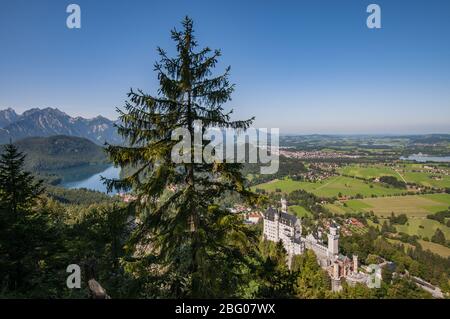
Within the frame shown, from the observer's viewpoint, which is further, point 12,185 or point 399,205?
point 399,205

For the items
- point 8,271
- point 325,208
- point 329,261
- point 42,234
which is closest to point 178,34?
point 42,234

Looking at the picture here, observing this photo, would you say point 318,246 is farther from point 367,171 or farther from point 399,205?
point 367,171

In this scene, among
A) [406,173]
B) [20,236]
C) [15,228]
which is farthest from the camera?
[406,173]

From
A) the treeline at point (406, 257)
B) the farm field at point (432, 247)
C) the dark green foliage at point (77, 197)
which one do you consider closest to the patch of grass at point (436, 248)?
the farm field at point (432, 247)

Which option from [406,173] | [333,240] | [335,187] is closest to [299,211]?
[335,187]

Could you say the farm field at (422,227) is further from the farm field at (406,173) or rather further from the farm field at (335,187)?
the farm field at (406,173)

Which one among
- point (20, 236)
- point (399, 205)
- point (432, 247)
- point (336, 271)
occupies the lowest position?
point (432, 247)

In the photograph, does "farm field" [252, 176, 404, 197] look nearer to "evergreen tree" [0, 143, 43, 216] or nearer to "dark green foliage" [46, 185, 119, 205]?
"dark green foliage" [46, 185, 119, 205]
